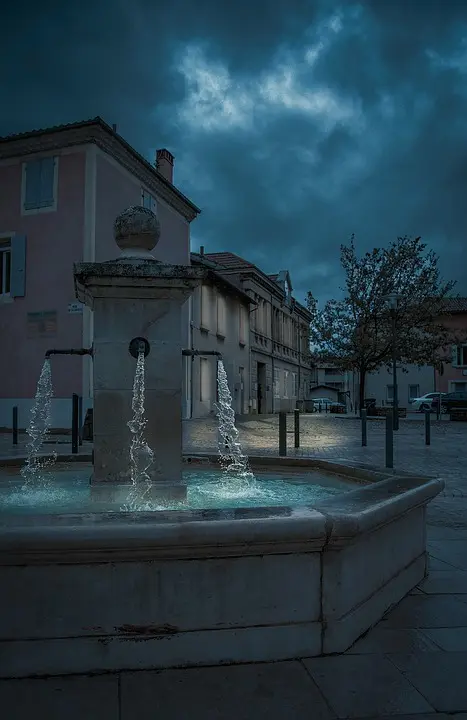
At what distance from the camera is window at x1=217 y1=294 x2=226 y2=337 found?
2634cm

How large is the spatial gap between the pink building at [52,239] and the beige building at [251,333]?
702 centimetres

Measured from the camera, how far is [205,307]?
80.4 ft

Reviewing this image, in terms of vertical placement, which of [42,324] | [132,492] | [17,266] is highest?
[17,266]

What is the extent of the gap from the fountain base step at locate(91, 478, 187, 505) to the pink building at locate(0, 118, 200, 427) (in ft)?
41.2

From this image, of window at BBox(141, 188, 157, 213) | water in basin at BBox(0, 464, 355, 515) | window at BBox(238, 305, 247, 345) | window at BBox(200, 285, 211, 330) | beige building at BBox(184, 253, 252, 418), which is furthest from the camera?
window at BBox(238, 305, 247, 345)

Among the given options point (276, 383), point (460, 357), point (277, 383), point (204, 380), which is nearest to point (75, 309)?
point (204, 380)

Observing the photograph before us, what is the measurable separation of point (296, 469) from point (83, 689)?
12.0ft

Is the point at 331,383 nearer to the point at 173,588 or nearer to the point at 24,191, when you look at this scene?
the point at 24,191

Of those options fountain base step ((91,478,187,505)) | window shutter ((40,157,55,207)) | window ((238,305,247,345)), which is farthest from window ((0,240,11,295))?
fountain base step ((91,478,187,505))

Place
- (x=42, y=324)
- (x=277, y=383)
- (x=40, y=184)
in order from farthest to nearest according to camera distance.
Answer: (x=277, y=383) → (x=40, y=184) → (x=42, y=324)

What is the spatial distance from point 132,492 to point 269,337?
31.8 m

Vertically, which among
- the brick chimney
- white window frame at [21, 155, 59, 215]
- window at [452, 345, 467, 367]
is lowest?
window at [452, 345, 467, 367]

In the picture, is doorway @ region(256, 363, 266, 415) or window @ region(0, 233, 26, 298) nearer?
window @ region(0, 233, 26, 298)

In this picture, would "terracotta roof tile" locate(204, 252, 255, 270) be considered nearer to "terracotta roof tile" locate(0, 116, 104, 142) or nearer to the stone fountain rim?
"terracotta roof tile" locate(0, 116, 104, 142)
